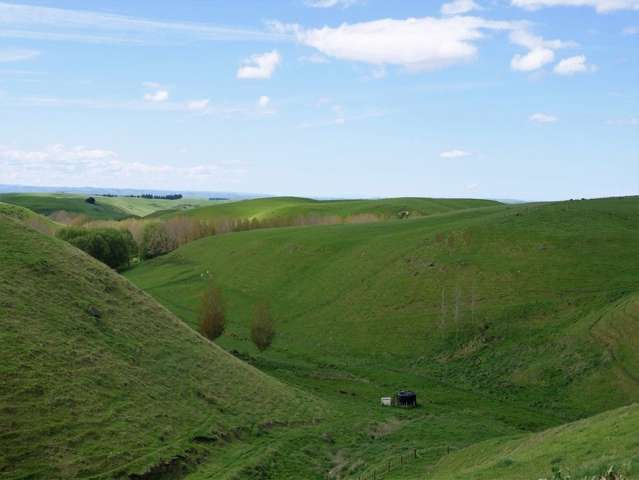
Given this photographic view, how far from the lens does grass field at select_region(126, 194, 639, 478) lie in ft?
153

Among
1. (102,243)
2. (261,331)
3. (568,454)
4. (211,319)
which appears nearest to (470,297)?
(261,331)

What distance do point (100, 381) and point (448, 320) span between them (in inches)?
1752

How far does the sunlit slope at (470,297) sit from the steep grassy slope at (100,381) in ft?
72.7

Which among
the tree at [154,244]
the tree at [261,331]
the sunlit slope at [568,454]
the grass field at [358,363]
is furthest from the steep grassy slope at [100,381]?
the tree at [154,244]

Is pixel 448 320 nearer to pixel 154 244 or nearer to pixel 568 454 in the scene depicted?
pixel 568 454

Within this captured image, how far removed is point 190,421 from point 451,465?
560 inches

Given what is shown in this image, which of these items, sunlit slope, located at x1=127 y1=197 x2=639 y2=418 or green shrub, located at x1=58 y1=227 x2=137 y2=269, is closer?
sunlit slope, located at x1=127 y1=197 x2=639 y2=418

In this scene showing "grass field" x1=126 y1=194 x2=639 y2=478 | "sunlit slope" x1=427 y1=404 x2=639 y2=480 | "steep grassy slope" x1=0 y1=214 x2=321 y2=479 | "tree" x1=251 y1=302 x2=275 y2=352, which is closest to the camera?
"sunlit slope" x1=427 y1=404 x2=639 y2=480

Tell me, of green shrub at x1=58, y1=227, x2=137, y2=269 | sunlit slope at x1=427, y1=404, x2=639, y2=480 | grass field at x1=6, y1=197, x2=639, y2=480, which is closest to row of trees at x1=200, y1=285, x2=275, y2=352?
grass field at x1=6, y1=197, x2=639, y2=480

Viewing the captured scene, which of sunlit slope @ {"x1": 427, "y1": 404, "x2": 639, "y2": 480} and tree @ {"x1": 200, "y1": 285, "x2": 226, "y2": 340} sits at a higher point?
sunlit slope @ {"x1": 427, "y1": 404, "x2": 639, "y2": 480}

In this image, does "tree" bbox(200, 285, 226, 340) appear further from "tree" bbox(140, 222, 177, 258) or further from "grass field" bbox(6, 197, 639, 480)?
"tree" bbox(140, 222, 177, 258)

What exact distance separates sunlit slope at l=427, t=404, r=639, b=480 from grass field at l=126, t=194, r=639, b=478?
1.00 m

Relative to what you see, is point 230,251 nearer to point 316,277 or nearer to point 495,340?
point 316,277

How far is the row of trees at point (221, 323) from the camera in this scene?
220ft
